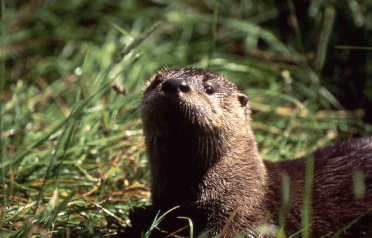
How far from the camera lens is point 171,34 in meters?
5.23

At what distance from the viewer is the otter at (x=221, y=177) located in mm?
2389

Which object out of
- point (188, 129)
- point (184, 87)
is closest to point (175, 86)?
point (184, 87)

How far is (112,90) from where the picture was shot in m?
3.81

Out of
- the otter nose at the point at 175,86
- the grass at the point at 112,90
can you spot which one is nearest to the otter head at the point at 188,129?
the otter nose at the point at 175,86

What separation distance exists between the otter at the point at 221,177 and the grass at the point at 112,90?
0.33 m

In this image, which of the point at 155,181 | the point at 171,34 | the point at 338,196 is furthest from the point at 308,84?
the point at 155,181

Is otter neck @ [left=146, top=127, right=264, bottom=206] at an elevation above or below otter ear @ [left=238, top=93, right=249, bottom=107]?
below

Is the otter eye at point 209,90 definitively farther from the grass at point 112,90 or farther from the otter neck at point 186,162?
the grass at point 112,90

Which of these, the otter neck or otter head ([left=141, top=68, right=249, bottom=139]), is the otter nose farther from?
the otter neck

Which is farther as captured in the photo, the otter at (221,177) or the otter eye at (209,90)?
the otter eye at (209,90)

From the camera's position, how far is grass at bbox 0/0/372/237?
9.57 ft

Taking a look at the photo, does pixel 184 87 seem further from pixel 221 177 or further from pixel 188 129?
pixel 221 177

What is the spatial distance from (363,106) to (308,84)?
0.51m

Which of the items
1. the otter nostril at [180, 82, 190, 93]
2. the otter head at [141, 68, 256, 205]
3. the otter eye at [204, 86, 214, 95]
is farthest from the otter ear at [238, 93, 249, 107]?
the otter nostril at [180, 82, 190, 93]
